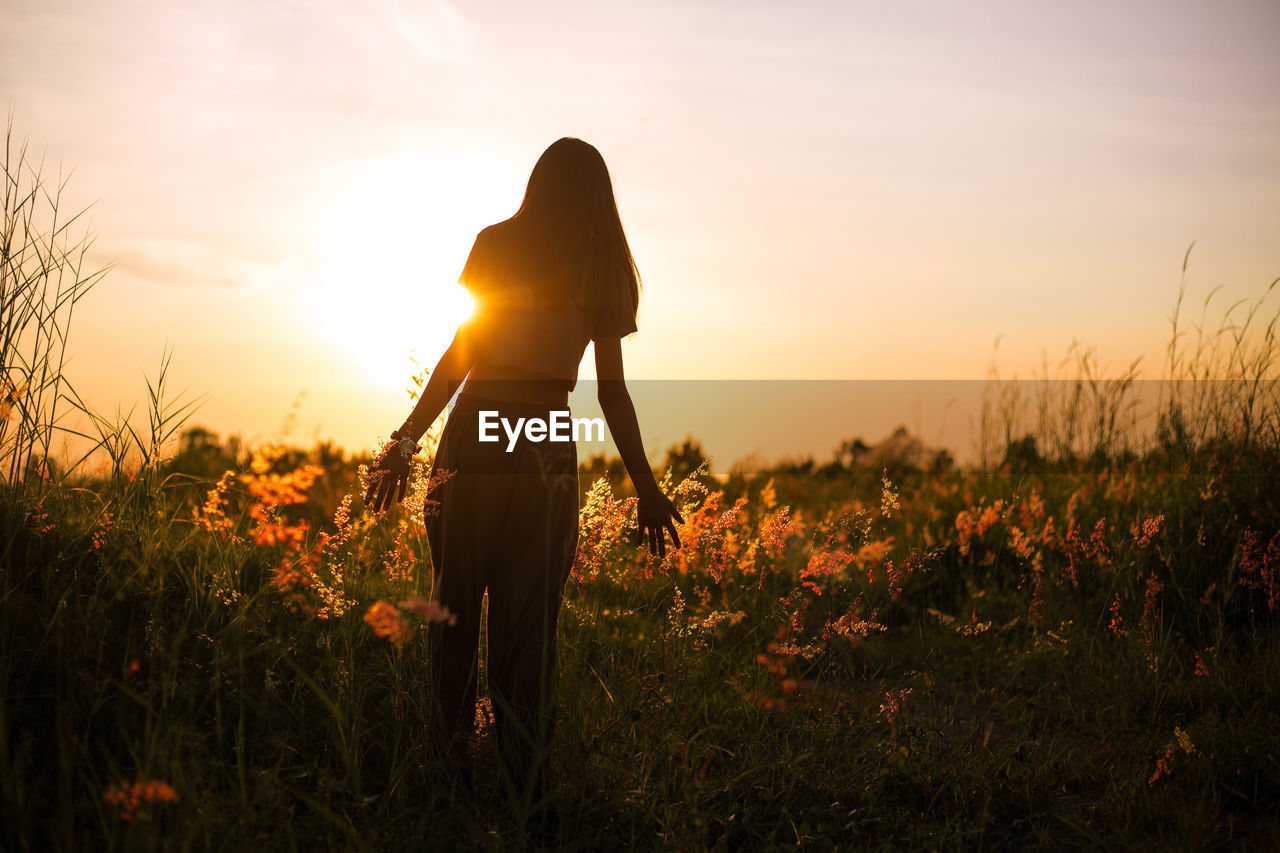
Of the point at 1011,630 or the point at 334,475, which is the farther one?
the point at 334,475

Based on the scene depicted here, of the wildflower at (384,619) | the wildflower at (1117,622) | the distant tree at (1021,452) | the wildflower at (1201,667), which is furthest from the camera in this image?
the distant tree at (1021,452)

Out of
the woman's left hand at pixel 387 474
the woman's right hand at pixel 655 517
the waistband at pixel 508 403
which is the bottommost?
the woman's right hand at pixel 655 517

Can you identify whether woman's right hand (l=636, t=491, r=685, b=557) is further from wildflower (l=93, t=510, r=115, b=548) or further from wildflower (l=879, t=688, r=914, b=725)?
wildflower (l=93, t=510, r=115, b=548)

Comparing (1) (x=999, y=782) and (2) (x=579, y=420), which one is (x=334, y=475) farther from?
(1) (x=999, y=782)

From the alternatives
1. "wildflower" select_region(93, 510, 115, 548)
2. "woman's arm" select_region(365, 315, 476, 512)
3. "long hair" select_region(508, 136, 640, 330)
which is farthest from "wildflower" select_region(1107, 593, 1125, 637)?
"wildflower" select_region(93, 510, 115, 548)

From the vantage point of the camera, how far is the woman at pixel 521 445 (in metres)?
2.46

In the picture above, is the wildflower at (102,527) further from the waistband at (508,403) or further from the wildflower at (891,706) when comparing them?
the wildflower at (891,706)

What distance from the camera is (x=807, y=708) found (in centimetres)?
297

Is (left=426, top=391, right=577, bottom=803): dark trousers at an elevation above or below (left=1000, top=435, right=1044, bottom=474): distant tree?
below

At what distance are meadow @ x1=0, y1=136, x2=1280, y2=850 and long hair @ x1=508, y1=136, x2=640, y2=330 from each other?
26.5 inches

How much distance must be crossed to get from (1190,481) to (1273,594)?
1482 mm

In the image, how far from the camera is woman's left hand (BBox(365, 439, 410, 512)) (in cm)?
250

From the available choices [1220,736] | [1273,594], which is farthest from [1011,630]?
[1220,736]

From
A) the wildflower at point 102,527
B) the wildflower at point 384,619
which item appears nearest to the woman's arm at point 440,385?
the wildflower at point 384,619
